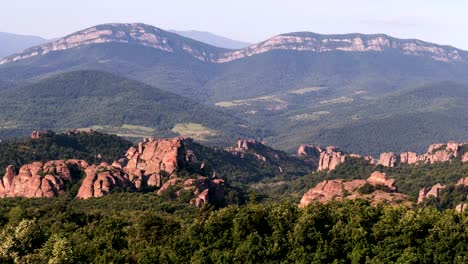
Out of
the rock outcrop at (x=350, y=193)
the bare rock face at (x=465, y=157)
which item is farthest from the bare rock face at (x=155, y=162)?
the bare rock face at (x=465, y=157)

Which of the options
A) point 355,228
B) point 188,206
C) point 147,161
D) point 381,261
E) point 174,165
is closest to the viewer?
point 381,261

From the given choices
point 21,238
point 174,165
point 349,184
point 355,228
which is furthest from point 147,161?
point 355,228

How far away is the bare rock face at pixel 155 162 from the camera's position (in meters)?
133

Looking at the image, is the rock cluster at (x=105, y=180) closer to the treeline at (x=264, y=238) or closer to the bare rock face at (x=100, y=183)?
the bare rock face at (x=100, y=183)

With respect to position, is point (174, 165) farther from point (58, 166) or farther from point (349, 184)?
point (349, 184)

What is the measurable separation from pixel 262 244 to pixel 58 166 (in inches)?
2724

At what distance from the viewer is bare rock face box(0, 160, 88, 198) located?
123 metres

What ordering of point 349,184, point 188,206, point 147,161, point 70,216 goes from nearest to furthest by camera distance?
1. point 70,216
2. point 188,206
3. point 349,184
4. point 147,161

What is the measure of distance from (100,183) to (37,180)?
39.4 feet

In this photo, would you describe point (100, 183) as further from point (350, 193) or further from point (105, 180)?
point (350, 193)

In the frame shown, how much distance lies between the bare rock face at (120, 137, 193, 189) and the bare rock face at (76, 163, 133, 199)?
14.6ft

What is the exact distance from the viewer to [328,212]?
267 feet

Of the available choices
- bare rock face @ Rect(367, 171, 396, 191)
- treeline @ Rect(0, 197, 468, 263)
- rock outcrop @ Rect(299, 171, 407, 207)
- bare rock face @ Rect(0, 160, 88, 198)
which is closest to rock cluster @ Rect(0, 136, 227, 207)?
bare rock face @ Rect(0, 160, 88, 198)

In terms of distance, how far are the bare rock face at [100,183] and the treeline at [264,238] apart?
32.9 metres
